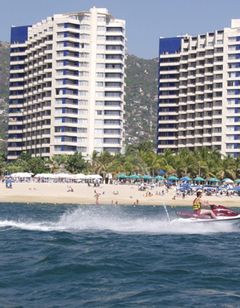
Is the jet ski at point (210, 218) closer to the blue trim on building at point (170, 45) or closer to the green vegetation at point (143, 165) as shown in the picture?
the green vegetation at point (143, 165)

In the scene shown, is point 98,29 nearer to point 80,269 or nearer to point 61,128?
point 61,128

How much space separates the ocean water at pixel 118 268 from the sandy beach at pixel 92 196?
224 ft

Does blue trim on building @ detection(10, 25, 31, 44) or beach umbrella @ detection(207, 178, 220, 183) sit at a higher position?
blue trim on building @ detection(10, 25, 31, 44)

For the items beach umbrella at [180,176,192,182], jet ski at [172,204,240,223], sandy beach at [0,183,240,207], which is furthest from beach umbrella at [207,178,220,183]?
jet ski at [172,204,240,223]

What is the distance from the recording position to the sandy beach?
358ft

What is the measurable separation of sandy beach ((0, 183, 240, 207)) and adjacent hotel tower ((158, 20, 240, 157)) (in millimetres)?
51997

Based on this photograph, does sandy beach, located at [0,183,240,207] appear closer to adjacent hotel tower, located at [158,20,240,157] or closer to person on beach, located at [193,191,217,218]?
adjacent hotel tower, located at [158,20,240,157]

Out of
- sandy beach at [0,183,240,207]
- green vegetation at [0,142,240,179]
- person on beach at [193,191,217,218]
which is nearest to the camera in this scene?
person on beach at [193,191,217,218]

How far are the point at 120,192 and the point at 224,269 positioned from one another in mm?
90940

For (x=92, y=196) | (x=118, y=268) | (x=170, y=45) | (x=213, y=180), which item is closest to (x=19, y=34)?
(x=170, y=45)

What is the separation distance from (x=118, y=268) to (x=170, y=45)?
163 m

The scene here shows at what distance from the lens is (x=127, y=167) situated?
14200 centimetres

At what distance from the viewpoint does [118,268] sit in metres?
24.9

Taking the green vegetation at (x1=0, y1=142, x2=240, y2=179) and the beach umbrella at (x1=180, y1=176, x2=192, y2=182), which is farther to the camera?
the green vegetation at (x1=0, y1=142, x2=240, y2=179)
